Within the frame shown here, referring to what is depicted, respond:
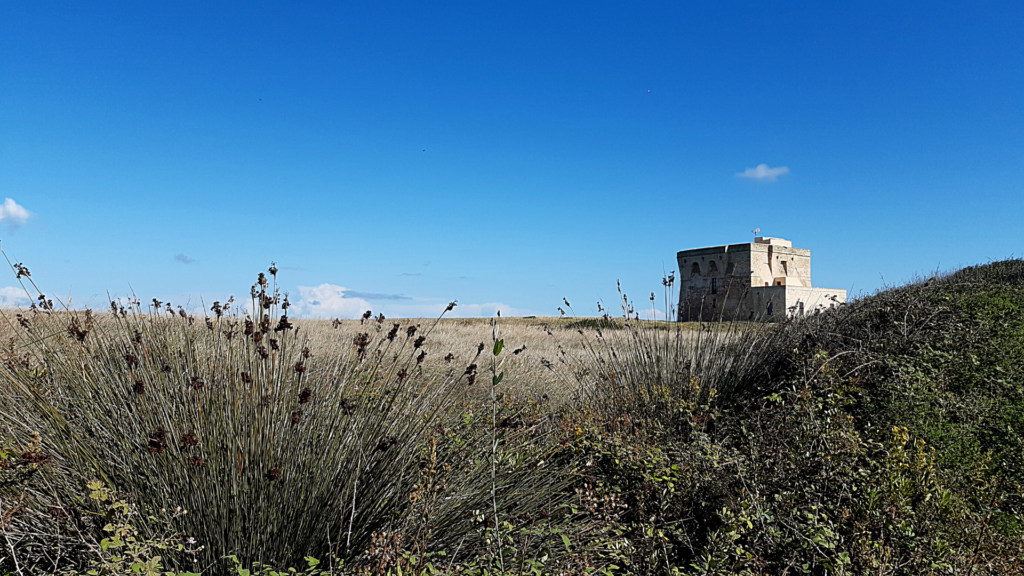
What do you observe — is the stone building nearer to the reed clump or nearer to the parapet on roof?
the parapet on roof

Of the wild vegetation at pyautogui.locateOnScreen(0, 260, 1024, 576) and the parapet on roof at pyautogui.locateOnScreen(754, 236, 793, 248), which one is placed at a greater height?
the parapet on roof at pyautogui.locateOnScreen(754, 236, 793, 248)

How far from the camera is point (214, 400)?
2.47m

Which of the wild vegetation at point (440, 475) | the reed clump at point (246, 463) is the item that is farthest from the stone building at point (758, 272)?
the reed clump at point (246, 463)

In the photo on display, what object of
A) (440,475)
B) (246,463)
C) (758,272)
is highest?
(758,272)

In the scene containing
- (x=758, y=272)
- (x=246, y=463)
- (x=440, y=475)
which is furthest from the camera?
(x=758, y=272)

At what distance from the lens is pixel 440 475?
2.70m

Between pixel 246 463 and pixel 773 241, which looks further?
pixel 773 241

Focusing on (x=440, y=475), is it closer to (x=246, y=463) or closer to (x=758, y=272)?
(x=246, y=463)

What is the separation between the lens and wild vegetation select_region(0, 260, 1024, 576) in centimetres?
225

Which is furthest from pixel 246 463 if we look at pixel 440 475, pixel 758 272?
pixel 758 272

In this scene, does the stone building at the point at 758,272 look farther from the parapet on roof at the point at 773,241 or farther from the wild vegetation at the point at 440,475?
Result: the wild vegetation at the point at 440,475

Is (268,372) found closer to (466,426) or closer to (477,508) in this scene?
(477,508)

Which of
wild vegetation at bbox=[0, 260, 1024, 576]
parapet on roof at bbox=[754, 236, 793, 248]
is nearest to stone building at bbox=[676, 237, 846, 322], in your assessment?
parapet on roof at bbox=[754, 236, 793, 248]

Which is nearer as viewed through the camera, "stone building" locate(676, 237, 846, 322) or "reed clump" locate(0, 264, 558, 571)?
"reed clump" locate(0, 264, 558, 571)
